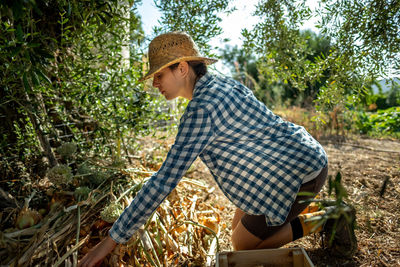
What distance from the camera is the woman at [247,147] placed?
4.83 feet

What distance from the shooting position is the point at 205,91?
57.5 inches

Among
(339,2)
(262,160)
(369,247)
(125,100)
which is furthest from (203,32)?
(369,247)

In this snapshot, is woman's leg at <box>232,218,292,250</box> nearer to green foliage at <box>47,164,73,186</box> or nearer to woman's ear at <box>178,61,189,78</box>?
woman's ear at <box>178,61,189,78</box>

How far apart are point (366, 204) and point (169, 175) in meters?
0.83

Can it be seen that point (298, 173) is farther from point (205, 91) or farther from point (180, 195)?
point (180, 195)

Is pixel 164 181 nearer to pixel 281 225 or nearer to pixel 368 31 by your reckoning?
pixel 281 225

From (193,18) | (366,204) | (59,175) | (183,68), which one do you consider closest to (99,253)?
(59,175)

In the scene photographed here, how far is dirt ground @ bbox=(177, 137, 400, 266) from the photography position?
1.73m

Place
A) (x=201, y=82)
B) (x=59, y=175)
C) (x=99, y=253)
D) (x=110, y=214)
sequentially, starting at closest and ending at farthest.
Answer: (x=99, y=253), (x=201, y=82), (x=110, y=214), (x=59, y=175)

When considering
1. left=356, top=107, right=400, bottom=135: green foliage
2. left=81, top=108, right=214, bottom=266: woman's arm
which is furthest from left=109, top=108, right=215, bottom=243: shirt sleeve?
left=356, top=107, right=400, bottom=135: green foliage

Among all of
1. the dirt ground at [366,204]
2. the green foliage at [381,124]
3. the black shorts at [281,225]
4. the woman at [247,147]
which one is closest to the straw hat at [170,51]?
the woman at [247,147]

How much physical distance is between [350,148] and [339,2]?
3195 mm

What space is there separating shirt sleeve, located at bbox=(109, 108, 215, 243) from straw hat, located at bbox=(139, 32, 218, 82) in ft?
1.13

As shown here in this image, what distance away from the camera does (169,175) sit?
4.40 feet
